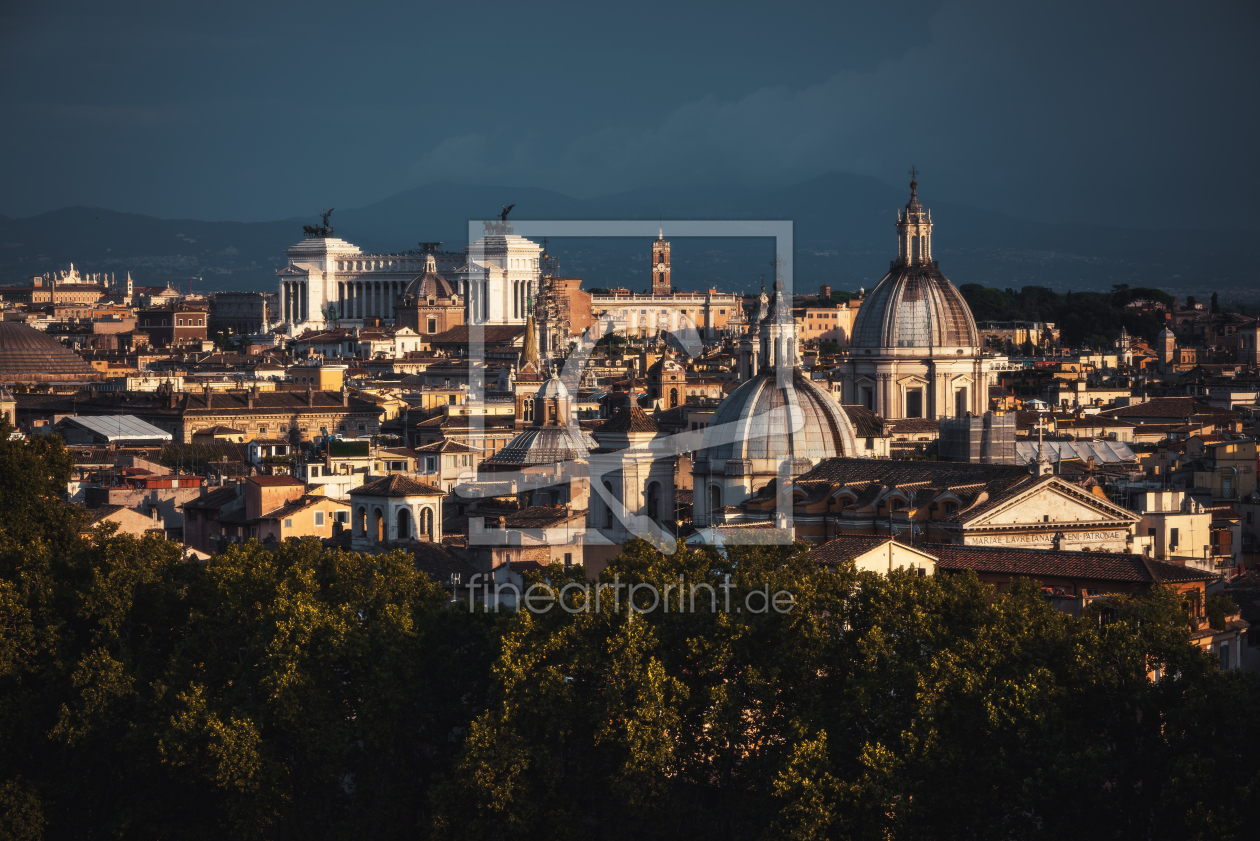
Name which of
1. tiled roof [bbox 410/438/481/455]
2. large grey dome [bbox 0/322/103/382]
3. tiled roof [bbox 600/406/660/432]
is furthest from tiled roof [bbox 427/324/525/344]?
tiled roof [bbox 600/406/660/432]

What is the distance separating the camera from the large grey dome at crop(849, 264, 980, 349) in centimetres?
5997

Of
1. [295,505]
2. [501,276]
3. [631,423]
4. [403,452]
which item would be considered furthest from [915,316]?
[501,276]

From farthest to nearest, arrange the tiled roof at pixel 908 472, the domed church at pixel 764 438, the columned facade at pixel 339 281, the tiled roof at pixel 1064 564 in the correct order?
the columned facade at pixel 339 281, the domed church at pixel 764 438, the tiled roof at pixel 908 472, the tiled roof at pixel 1064 564

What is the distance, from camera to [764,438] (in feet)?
129

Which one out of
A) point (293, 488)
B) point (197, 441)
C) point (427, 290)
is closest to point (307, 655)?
point (293, 488)

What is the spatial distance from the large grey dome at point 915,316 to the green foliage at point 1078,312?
5612 cm

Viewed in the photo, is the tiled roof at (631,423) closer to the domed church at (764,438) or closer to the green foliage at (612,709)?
the domed church at (764,438)

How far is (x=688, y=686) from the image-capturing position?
22453mm

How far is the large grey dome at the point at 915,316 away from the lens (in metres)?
60.0

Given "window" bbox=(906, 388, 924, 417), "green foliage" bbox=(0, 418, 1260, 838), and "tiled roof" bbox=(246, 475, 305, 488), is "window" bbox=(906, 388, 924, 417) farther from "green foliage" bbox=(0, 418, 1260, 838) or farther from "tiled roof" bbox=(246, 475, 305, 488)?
"green foliage" bbox=(0, 418, 1260, 838)

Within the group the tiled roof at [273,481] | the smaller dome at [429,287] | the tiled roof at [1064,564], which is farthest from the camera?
the smaller dome at [429,287]

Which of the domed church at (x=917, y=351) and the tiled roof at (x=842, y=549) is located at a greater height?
the domed church at (x=917, y=351)

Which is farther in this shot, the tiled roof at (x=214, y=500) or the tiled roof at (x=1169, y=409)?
the tiled roof at (x=1169, y=409)

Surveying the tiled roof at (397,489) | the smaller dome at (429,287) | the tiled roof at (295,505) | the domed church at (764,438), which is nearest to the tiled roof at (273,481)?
the tiled roof at (295,505)
